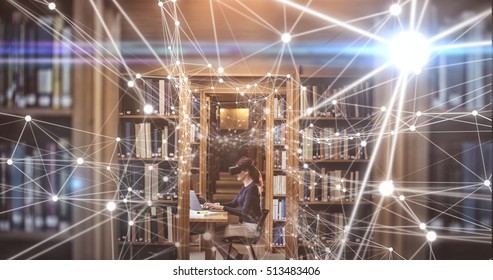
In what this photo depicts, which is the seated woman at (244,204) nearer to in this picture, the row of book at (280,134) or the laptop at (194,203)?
the laptop at (194,203)

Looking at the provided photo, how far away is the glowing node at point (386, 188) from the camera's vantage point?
66.1 inches

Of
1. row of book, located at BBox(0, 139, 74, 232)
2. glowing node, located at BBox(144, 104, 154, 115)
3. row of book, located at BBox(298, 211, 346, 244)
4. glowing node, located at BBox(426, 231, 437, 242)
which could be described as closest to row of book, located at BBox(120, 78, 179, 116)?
glowing node, located at BBox(144, 104, 154, 115)

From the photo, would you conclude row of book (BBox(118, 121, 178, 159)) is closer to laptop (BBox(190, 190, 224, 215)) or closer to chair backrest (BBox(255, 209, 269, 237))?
laptop (BBox(190, 190, 224, 215))

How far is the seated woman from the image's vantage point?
1.71m

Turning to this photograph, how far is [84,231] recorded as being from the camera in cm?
156

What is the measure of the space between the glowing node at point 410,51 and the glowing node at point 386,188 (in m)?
0.54

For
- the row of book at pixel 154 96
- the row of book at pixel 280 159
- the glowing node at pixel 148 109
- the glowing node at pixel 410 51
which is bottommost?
the row of book at pixel 280 159

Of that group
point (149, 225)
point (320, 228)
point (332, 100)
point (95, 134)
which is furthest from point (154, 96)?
point (320, 228)

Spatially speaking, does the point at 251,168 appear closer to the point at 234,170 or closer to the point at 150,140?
the point at 234,170

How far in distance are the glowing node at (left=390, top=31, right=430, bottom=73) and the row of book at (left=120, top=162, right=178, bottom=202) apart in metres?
1.19

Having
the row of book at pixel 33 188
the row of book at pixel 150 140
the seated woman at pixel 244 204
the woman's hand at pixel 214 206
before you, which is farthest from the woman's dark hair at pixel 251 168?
the row of book at pixel 33 188

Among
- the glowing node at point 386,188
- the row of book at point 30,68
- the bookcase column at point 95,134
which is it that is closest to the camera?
the row of book at point 30,68
